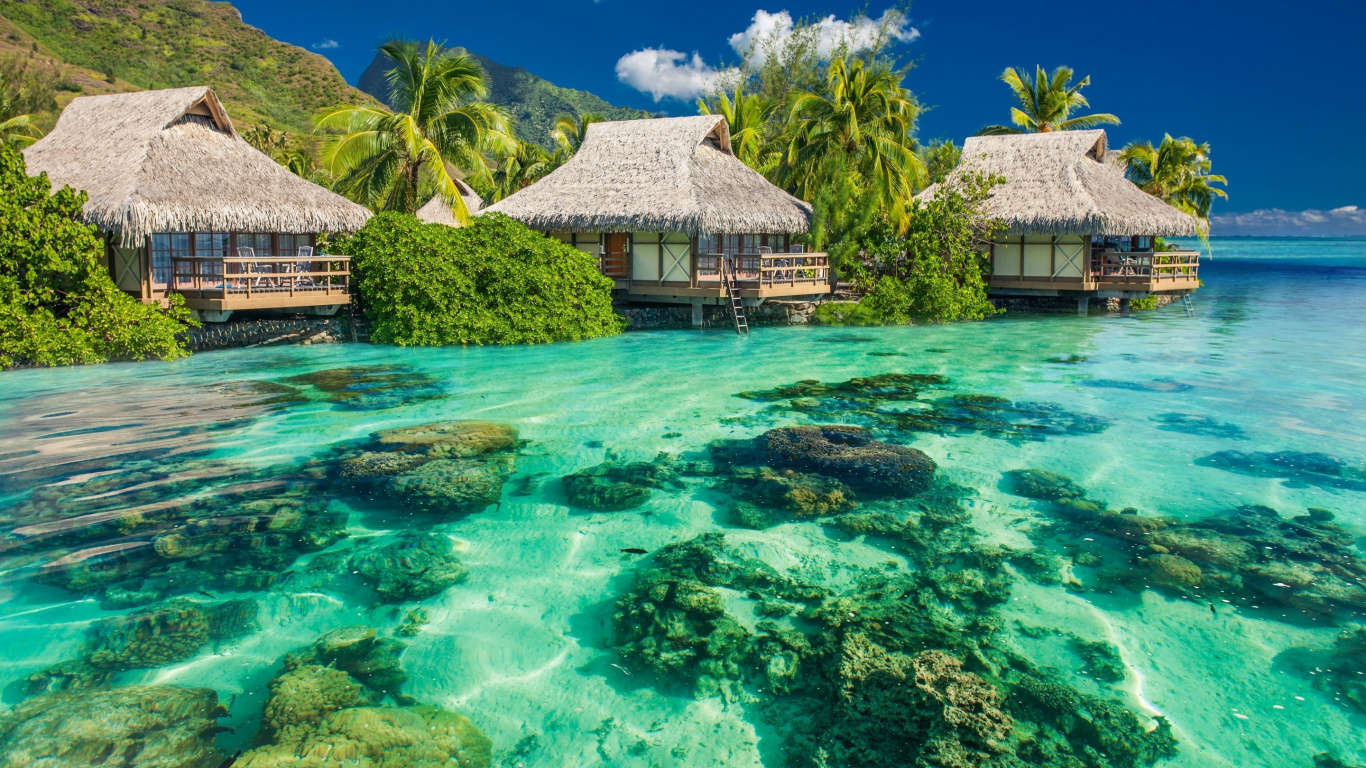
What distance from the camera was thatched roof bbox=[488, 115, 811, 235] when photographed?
782 inches

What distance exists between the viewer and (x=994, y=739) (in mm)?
4379

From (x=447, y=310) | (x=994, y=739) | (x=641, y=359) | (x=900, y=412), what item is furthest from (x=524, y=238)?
(x=994, y=739)

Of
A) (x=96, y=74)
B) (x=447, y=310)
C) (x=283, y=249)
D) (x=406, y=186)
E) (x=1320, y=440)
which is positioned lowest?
(x=1320, y=440)

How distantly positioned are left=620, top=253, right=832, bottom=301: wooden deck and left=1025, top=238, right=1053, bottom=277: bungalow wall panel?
599cm

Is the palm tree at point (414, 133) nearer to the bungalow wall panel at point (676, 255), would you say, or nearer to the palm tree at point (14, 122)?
the bungalow wall panel at point (676, 255)

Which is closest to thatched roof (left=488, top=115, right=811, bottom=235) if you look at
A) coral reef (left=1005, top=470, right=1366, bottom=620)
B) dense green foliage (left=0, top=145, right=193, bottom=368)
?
dense green foliage (left=0, top=145, right=193, bottom=368)

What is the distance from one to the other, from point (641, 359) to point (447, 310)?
4.34 metres

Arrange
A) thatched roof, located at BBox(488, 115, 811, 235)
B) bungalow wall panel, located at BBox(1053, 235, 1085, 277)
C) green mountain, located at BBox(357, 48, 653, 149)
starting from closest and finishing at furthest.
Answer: thatched roof, located at BBox(488, 115, 811, 235)
bungalow wall panel, located at BBox(1053, 235, 1085, 277)
green mountain, located at BBox(357, 48, 653, 149)

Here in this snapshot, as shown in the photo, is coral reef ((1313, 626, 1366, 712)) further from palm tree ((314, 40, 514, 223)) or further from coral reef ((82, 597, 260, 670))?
palm tree ((314, 40, 514, 223))

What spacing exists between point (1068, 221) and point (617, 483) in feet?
60.0

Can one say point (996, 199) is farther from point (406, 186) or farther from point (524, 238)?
point (406, 186)

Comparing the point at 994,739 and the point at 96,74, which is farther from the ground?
the point at 96,74

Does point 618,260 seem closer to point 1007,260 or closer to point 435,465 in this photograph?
point 1007,260

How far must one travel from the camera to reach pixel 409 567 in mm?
6355
